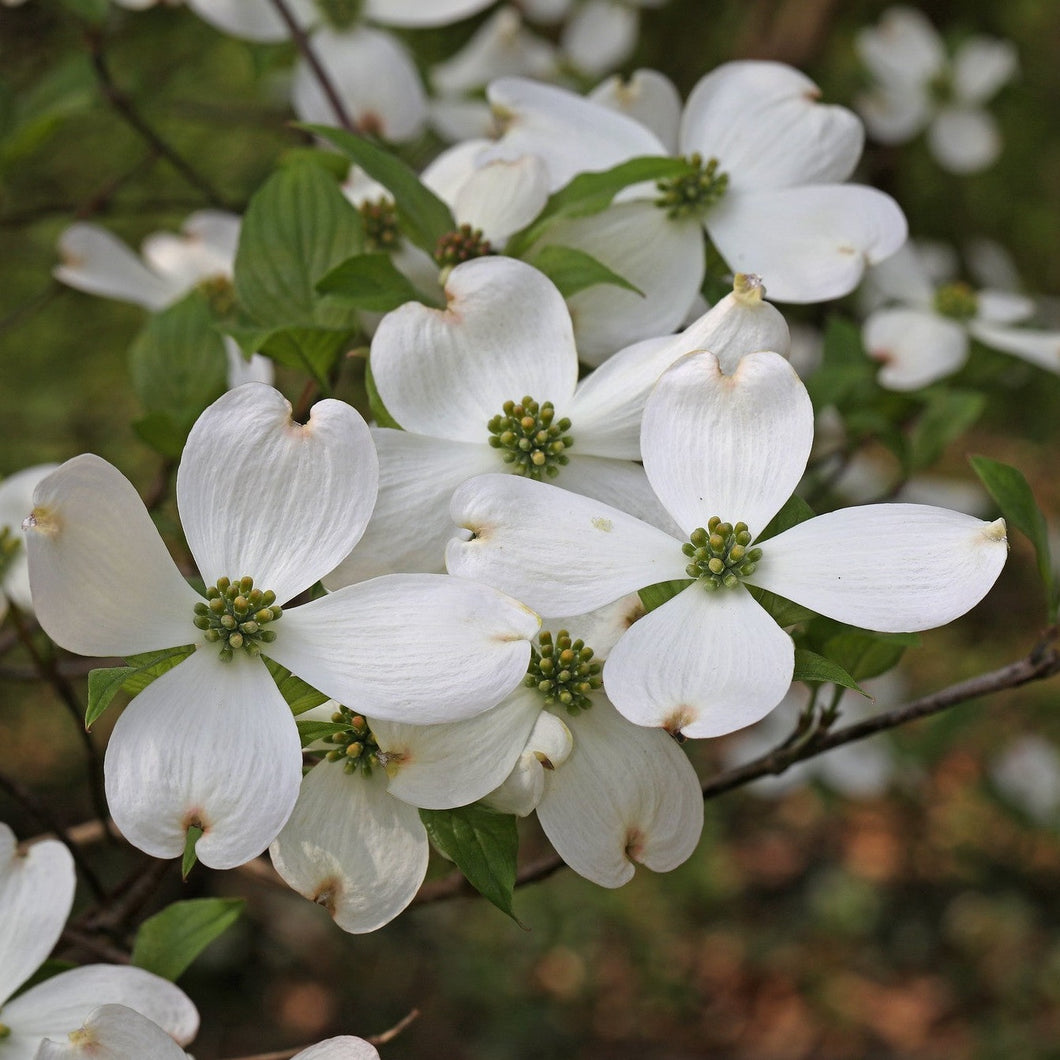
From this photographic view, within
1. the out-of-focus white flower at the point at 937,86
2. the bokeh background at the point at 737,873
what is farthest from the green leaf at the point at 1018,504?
the bokeh background at the point at 737,873

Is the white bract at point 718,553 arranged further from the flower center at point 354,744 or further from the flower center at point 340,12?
the flower center at point 340,12

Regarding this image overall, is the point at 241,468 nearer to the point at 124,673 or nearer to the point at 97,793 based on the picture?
the point at 124,673

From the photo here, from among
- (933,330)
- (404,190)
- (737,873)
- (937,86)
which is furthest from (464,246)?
(737,873)

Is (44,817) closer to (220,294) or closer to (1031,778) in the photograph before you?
(220,294)

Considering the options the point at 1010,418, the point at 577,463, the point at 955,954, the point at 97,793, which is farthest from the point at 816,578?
the point at 1010,418

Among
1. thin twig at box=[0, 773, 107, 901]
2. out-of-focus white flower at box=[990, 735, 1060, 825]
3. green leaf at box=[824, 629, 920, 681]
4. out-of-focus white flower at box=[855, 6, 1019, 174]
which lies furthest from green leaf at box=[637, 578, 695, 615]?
out-of-focus white flower at box=[990, 735, 1060, 825]

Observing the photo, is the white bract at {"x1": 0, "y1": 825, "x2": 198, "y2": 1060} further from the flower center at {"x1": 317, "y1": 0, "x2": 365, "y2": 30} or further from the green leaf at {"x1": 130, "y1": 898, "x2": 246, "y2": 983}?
the flower center at {"x1": 317, "y1": 0, "x2": 365, "y2": 30}

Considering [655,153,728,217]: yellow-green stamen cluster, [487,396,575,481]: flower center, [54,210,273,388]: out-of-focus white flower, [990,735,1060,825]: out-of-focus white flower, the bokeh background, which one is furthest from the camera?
[990,735,1060,825]: out-of-focus white flower
